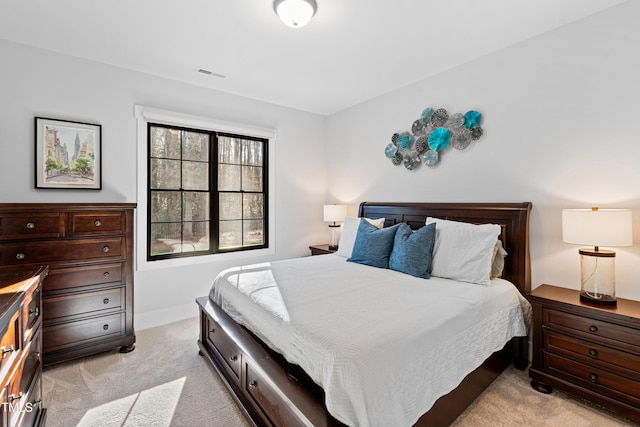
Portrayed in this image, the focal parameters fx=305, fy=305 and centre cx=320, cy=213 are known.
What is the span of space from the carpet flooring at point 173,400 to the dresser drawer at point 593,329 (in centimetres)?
47

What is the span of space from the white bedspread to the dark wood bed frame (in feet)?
0.26

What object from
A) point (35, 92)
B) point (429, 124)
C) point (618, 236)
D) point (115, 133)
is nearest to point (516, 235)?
point (618, 236)

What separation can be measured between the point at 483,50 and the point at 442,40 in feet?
1.56

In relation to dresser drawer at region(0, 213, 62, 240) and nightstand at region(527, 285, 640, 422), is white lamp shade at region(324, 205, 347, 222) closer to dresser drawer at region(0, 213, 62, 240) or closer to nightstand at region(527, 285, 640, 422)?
nightstand at region(527, 285, 640, 422)

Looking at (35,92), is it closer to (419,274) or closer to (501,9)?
(419,274)

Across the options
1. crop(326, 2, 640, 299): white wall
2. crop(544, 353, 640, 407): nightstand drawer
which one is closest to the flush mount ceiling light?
crop(326, 2, 640, 299): white wall

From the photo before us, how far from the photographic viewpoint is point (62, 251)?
2387 mm

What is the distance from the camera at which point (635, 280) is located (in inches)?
83.0

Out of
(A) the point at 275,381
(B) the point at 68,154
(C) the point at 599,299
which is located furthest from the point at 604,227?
(B) the point at 68,154

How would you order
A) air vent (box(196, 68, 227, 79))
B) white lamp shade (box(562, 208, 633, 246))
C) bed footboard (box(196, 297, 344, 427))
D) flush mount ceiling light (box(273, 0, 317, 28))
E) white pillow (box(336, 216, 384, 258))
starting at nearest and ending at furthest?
bed footboard (box(196, 297, 344, 427))
white lamp shade (box(562, 208, 633, 246))
flush mount ceiling light (box(273, 0, 317, 28))
air vent (box(196, 68, 227, 79))
white pillow (box(336, 216, 384, 258))

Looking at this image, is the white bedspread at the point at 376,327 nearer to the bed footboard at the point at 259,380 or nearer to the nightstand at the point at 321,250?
the bed footboard at the point at 259,380

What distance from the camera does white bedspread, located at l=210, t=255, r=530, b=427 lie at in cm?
126

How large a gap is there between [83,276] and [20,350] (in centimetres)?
132

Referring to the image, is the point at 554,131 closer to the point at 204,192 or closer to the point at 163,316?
the point at 204,192
